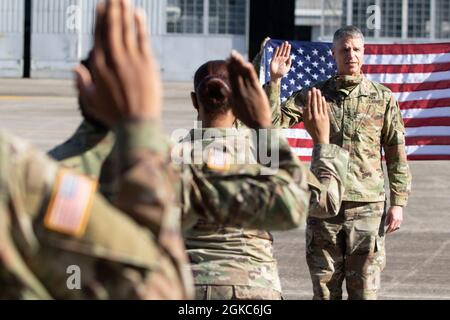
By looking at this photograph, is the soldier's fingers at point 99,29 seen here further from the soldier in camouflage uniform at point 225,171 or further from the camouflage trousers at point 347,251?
the camouflage trousers at point 347,251

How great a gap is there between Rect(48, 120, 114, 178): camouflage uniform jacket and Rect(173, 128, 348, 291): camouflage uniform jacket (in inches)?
10.8

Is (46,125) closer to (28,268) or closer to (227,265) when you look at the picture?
(227,265)

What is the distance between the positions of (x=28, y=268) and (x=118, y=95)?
1.09 feet

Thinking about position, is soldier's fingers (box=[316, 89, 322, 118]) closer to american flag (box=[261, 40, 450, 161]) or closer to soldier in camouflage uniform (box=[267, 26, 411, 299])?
soldier in camouflage uniform (box=[267, 26, 411, 299])

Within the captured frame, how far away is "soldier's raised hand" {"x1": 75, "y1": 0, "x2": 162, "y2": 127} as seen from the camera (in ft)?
6.33

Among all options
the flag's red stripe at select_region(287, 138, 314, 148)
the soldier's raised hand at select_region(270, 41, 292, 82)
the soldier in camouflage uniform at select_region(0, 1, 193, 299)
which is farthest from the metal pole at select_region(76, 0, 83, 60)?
the soldier in camouflage uniform at select_region(0, 1, 193, 299)

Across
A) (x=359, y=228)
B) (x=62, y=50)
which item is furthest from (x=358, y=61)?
(x=62, y=50)

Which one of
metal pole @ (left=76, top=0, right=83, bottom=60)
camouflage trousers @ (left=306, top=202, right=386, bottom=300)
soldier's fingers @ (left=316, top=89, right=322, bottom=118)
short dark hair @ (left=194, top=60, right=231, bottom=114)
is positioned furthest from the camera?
metal pole @ (left=76, top=0, right=83, bottom=60)

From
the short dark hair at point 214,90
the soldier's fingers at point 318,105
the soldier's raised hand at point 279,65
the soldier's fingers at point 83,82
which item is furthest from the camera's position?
the soldier's raised hand at point 279,65

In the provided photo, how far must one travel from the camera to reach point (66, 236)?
190 centimetres

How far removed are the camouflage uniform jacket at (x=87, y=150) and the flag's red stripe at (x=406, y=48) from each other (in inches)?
234

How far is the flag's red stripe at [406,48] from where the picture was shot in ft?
29.7

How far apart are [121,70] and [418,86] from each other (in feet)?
24.1

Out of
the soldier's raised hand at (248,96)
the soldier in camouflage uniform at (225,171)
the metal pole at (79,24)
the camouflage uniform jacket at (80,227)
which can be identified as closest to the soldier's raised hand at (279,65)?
the soldier in camouflage uniform at (225,171)
